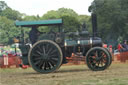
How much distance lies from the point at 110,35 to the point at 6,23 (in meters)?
38.3

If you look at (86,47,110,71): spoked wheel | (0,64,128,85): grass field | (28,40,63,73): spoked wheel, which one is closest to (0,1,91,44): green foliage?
(28,40,63,73): spoked wheel

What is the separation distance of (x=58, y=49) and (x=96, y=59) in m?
1.72

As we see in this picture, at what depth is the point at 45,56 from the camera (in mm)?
12344

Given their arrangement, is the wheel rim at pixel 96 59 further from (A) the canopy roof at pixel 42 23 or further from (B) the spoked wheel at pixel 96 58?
(A) the canopy roof at pixel 42 23

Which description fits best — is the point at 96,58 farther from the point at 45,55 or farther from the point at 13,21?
the point at 13,21

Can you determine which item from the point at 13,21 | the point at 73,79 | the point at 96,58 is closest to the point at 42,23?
the point at 96,58

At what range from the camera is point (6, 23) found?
85.7m

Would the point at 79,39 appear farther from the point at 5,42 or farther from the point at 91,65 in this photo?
the point at 5,42

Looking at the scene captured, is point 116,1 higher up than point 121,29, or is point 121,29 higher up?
point 116,1

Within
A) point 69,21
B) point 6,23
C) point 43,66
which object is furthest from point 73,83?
point 6,23

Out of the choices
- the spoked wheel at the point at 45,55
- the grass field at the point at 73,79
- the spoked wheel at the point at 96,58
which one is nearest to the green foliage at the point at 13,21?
the spoked wheel at the point at 45,55

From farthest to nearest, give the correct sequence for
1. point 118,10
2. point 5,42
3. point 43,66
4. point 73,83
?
point 5,42 → point 118,10 → point 43,66 → point 73,83

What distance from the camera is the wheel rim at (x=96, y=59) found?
1278 cm

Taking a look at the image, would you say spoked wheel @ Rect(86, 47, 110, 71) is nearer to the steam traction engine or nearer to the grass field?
the steam traction engine
